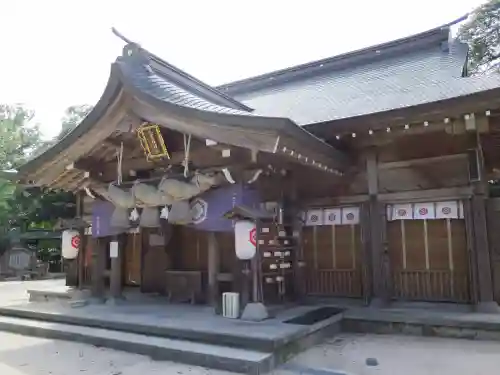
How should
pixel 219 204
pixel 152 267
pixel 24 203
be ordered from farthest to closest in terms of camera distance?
pixel 24 203 < pixel 152 267 < pixel 219 204

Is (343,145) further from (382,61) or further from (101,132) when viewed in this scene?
(382,61)

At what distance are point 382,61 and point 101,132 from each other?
8.54 meters

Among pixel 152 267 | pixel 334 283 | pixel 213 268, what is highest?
pixel 213 268

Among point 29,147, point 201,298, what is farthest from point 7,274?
point 201,298

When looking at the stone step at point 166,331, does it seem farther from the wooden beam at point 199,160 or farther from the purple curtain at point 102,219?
the wooden beam at point 199,160

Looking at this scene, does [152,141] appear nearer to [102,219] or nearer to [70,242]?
[102,219]

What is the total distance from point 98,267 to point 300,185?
4906 mm

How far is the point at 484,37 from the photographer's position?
17.7 meters

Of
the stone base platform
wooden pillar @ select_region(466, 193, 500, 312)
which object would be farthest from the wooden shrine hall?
the stone base platform

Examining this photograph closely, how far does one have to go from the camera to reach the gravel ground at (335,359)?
191 inches

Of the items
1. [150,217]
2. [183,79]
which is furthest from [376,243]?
[183,79]

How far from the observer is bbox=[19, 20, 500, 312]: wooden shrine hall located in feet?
21.7

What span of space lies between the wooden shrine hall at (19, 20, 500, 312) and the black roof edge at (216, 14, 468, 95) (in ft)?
9.02

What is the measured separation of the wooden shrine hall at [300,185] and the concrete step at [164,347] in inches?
58.7
